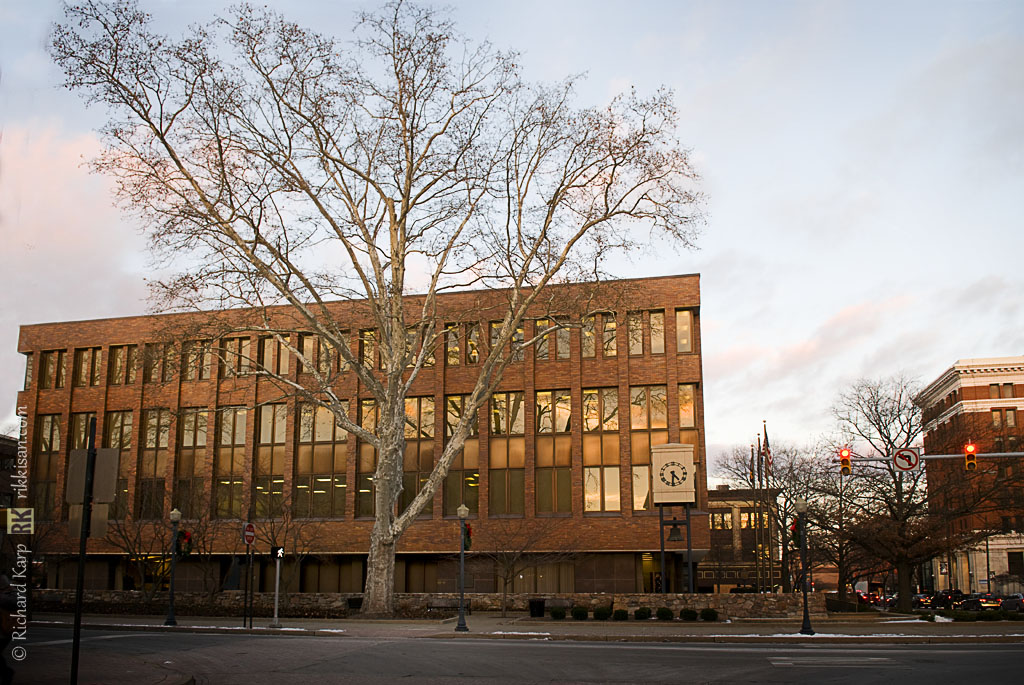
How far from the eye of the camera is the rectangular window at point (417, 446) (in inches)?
1720

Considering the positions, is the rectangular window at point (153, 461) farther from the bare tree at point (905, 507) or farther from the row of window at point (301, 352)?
the bare tree at point (905, 507)

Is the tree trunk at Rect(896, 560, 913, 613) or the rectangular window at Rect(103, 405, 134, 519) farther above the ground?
the rectangular window at Rect(103, 405, 134, 519)

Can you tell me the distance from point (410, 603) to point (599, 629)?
1125cm

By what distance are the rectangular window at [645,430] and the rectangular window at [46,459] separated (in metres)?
31.7

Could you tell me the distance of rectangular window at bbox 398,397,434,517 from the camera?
4369 centimetres

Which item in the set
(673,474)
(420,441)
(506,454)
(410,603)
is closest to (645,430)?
(673,474)

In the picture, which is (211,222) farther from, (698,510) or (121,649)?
(698,510)

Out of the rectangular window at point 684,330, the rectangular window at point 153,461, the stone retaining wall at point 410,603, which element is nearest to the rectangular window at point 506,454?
the stone retaining wall at point 410,603

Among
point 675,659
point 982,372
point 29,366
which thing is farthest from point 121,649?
point 982,372

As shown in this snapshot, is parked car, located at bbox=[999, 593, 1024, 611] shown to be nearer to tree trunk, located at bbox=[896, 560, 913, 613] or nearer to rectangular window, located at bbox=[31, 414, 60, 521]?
tree trunk, located at bbox=[896, 560, 913, 613]

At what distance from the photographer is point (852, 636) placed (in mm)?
23672

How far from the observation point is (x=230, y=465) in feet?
152

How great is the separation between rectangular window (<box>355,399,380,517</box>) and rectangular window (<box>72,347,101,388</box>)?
53.6ft

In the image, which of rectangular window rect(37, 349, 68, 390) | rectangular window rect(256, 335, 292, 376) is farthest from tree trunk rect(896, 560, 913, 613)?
rectangular window rect(37, 349, 68, 390)
